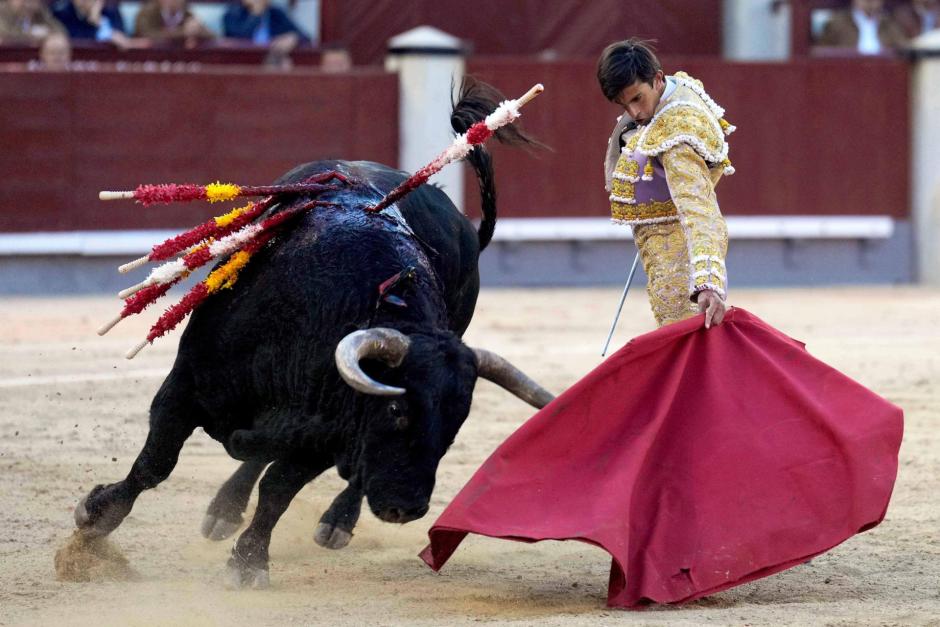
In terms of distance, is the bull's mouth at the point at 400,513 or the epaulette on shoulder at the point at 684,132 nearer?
the bull's mouth at the point at 400,513

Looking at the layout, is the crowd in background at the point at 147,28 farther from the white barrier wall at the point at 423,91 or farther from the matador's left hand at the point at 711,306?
the matador's left hand at the point at 711,306

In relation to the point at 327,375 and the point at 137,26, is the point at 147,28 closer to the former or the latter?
the point at 137,26

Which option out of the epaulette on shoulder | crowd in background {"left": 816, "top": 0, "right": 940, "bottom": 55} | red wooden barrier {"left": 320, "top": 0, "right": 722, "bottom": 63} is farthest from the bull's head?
crowd in background {"left": 816, "top": 0, "right": 940, "bottom": 55}

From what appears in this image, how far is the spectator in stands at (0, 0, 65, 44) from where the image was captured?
9.28m

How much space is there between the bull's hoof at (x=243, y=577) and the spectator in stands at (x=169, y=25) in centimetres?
667

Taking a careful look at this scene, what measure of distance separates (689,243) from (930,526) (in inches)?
47.2

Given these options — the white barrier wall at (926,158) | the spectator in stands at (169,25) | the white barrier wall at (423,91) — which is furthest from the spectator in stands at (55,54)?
the white barrier wall at (926,158)

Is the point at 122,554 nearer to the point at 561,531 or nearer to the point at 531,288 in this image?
the point at 561,531

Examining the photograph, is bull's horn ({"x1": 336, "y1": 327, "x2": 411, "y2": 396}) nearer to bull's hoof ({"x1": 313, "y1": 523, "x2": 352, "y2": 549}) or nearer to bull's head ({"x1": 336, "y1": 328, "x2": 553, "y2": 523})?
bull's head ({"x1": 336, "y1": 328, "x2": 553, "y2": 523})

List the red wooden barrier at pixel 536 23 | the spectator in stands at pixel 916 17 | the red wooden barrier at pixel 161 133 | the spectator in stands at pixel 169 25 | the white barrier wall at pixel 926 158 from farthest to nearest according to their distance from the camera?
the spectator in stands at pixel 916 17 < the red wooden barrier at pixel 536 23 < the white barrier wall at pixel 926 158 < the spectator in stands at pixel 169 25 < the red wooden barrier at pixel 161 133

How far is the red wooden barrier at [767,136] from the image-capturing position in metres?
9.87

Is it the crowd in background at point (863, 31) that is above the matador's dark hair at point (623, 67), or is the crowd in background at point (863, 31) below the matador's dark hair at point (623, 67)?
above

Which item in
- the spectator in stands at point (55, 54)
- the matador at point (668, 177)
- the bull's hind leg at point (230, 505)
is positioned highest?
the spectator in stands at point (55, 54)

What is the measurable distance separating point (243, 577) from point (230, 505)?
0.55m
